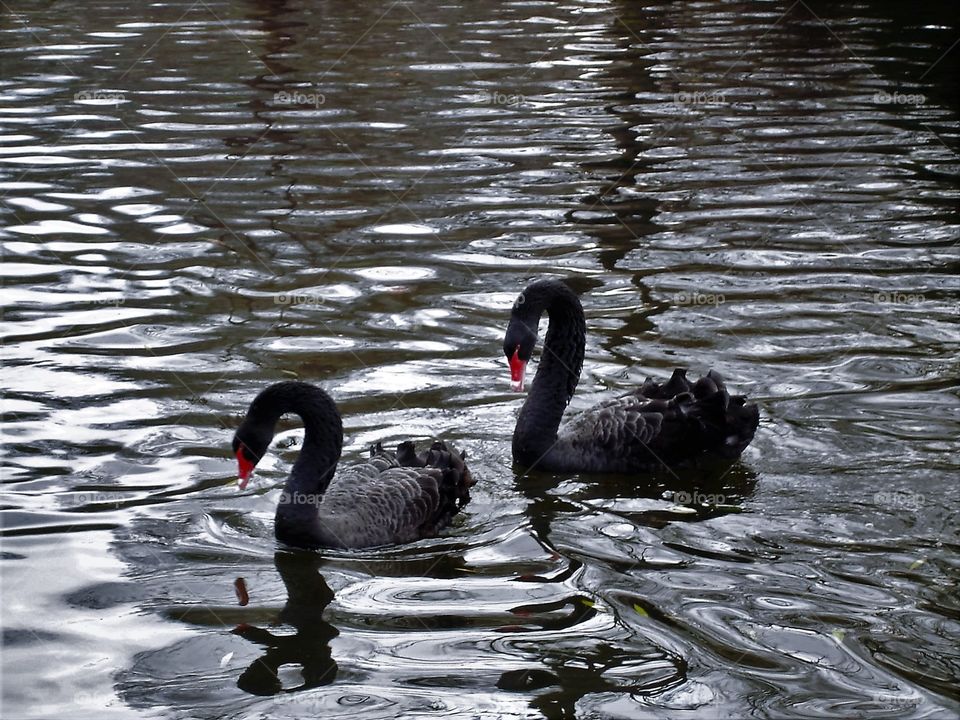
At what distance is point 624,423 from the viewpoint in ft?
20.2

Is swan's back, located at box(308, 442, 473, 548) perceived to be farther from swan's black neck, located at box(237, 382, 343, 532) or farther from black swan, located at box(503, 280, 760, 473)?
black swan, located at box(503, 280, 760, 473)

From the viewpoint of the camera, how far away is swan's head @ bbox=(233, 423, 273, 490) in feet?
17.4

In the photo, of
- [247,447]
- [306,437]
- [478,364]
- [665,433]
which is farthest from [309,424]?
[478,364]

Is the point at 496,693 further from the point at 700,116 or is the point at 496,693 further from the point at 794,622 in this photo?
the point at 700,116

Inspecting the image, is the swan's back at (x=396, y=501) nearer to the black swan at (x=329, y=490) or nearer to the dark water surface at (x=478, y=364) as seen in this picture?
the black swan at (x=329, y=490)

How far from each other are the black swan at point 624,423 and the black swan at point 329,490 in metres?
0.71

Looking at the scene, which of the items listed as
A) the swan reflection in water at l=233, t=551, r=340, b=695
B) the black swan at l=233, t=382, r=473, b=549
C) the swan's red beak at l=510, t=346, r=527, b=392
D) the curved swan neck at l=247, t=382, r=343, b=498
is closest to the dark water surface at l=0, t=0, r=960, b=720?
the swan reflection in water at l=233, t=551, r=340, b=695

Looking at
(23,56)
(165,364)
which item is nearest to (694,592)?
(165,364)

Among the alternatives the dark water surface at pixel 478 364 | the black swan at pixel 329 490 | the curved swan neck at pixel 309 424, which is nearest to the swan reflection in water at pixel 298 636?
the dark water surface at pixel 478 364

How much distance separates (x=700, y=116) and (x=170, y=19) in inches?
317

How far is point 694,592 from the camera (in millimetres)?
5078

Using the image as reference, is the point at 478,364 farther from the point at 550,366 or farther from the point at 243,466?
the point at 243,466

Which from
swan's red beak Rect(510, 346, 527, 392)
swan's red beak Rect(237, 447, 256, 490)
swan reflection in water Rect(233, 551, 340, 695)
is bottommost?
swan reflection in water Rect(233, 551, 340, 695)

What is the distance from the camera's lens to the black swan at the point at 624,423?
614 cm
